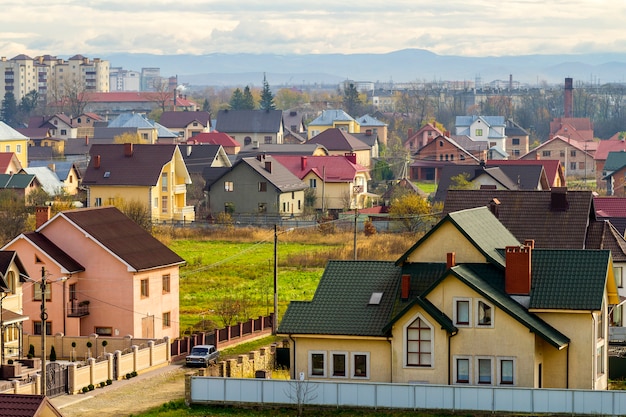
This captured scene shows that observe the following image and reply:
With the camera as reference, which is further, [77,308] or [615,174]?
[615,174]

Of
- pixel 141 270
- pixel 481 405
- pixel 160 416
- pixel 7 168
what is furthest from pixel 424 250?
pixel 7 168

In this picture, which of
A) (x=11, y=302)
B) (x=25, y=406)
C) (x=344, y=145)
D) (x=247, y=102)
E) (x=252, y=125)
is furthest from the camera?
(x=247, y=102)

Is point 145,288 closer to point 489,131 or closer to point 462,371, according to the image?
point 462,371

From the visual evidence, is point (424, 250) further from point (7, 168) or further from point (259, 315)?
point (7, 168)

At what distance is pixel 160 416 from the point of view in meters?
36.5

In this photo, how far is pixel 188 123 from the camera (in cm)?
16950

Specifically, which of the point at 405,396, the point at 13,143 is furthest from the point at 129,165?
the point at 405,396

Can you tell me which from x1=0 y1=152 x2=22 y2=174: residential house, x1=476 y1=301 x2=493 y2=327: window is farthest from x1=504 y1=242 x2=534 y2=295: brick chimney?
x1=0 y1=152 x2=22 y2=174: residential house

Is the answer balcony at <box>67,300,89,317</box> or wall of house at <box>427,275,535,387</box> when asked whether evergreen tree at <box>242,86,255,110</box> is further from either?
wall of house at <box>427,275,535,387</box>

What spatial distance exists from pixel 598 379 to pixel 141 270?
17036mm

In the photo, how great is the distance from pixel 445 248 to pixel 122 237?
14.8 m

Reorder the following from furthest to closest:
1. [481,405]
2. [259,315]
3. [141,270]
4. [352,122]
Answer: [352,122] → [259,315] → [141,270] → [481,405]

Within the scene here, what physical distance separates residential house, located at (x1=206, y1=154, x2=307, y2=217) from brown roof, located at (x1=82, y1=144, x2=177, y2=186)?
5.43 m

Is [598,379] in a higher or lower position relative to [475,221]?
lower
